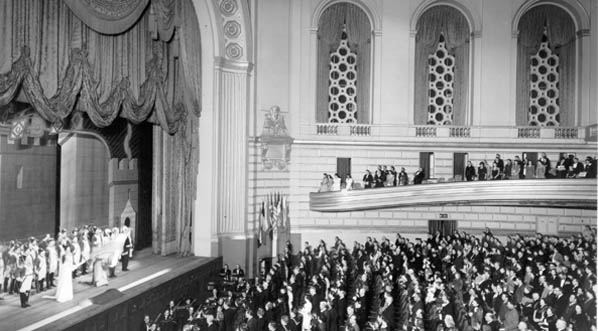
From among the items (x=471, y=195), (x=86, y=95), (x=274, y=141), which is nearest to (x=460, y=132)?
(x=471, y=195)

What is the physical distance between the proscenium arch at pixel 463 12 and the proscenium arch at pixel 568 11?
1.41 meters

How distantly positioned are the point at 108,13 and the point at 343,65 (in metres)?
12.2

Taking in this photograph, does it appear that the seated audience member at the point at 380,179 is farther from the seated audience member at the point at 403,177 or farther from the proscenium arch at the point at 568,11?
the proscenium arch at the point at 568,11

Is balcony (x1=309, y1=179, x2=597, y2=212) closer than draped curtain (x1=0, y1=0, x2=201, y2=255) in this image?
No

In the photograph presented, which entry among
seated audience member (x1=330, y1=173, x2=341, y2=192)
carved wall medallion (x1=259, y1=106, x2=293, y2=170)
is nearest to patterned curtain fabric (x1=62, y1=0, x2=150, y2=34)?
carved wall medallion (x1=259, y1=106, x2=293, y2=170)

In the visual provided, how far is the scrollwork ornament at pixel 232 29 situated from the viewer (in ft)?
63.1

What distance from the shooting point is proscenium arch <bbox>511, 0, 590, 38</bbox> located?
22.8 meters

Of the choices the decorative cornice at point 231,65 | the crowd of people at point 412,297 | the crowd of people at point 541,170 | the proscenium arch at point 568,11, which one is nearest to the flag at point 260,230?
the crowd of people at point 412,297

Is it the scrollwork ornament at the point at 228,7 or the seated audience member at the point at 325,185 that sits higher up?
the scrollwork ornament at the point at 228,7

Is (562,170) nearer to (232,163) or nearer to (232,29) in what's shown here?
(232,163)

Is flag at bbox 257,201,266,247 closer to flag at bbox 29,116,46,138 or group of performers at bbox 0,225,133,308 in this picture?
group of performers at bbox 0,225,133,308

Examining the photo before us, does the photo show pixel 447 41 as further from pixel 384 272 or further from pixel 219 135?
pixel 384 272

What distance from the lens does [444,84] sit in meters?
23.8

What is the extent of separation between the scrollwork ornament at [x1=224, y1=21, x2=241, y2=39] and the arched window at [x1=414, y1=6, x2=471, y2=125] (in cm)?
789
